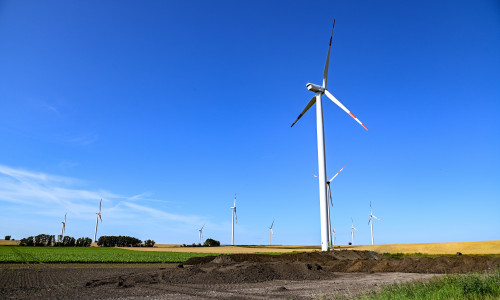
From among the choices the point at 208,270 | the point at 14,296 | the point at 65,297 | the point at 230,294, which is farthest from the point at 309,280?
the point at 14,296

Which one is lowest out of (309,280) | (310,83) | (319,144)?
(309,280)

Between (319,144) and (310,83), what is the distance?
826 centimetres

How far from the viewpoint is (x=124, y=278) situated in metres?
20.2

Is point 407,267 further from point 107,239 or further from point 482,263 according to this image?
point 107,239

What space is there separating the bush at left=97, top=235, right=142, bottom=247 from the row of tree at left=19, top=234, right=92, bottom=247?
10.1 meters

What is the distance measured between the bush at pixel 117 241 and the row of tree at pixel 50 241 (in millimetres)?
10065

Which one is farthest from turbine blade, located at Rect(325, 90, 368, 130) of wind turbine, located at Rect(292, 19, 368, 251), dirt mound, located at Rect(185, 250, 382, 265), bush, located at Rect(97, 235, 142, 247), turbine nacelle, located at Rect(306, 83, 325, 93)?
bush, located at Rect(97, 235, 142, 247)

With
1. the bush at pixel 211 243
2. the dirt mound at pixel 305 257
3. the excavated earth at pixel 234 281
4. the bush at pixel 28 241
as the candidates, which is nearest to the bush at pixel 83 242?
the bush at pixel 28 241

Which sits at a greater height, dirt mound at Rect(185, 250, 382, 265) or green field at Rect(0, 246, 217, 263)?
dirt mound at Rect(185, 250, 382, 265)

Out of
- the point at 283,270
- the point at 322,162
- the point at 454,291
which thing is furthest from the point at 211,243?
the point at 454,291

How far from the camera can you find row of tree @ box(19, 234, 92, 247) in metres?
97.4

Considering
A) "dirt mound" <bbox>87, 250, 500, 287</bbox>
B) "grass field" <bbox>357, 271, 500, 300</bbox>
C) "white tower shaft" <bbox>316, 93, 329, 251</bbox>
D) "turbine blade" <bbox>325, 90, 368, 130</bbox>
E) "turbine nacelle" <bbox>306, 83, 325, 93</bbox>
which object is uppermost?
"turbine nacelle" <bbox>306, 83, 325, 93</bbox>

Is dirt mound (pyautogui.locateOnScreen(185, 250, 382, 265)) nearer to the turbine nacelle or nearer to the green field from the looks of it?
the green field

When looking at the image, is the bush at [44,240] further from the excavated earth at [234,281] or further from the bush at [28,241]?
the excavated earth at [234,281]
